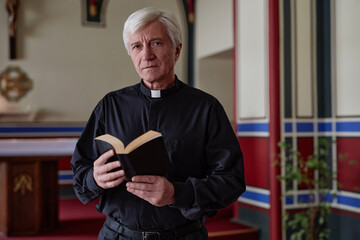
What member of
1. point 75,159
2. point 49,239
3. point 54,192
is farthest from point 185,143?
point 54,192

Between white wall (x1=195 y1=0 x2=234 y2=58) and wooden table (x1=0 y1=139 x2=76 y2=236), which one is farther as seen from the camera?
white wall (x1=195 y1=0 x2=234 y2=58)

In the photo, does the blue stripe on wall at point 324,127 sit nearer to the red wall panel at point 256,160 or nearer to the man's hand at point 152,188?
the red wall panel at point 256,160

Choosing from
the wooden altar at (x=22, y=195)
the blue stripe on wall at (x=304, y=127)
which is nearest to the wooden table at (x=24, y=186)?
the wooden altar at (x=22, y=195)

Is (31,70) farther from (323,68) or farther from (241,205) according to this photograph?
(323,68)

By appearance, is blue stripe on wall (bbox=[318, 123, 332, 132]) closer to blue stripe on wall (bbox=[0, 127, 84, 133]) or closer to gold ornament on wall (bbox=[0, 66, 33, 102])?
blue stripe on wall (bbox=[0, 127, 84, 133])

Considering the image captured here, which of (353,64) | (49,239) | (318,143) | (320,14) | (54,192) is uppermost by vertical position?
(320,14)

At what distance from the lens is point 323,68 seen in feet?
13.8

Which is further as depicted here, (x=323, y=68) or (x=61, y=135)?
(x=61, y=135)

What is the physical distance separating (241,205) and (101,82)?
2772 mm

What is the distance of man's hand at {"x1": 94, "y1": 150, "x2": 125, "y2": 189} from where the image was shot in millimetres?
1362

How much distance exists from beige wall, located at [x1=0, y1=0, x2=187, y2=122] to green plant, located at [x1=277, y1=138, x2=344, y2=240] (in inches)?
120

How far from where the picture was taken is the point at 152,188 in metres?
1.34

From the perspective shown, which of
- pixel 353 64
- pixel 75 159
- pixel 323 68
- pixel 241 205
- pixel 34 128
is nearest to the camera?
pixel 75 159

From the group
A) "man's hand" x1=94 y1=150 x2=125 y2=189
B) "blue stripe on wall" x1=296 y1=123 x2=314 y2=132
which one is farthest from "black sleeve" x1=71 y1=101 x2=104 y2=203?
"blue stripe on wall" x1=296 y1=123 x2=314 y2=132
